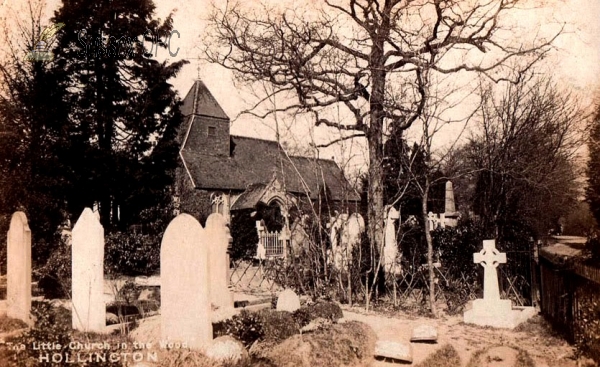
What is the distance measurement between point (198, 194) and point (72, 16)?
12673mm

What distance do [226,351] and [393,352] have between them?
212 centimetres

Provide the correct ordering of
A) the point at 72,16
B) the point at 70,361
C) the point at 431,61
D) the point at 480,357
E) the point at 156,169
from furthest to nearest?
the point at 156,169 → the point at 72,16 → the point at 431,61 → the point at 480,357 → the point at 70,361

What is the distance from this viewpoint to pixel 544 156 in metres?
13.3

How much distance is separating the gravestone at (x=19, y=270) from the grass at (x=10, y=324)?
4.1 inches

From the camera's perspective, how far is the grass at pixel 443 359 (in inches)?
233

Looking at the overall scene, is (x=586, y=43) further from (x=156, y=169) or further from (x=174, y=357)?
(x=156, y=169)

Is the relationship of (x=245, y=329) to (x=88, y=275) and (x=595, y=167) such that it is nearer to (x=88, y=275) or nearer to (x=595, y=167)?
(x=88, y=275)

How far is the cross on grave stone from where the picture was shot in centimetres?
810

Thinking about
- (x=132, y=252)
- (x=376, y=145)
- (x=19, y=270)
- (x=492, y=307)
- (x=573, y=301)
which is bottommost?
(x=492, y=307)

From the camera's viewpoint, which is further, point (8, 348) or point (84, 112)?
point (84, 112)

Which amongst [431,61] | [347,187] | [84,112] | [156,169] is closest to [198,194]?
[156,169]

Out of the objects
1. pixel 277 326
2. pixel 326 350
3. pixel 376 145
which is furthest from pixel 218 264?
pixel 376 145

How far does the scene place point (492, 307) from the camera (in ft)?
26.2

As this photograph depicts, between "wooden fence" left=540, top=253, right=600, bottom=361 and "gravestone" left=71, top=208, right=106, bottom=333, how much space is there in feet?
21.2
